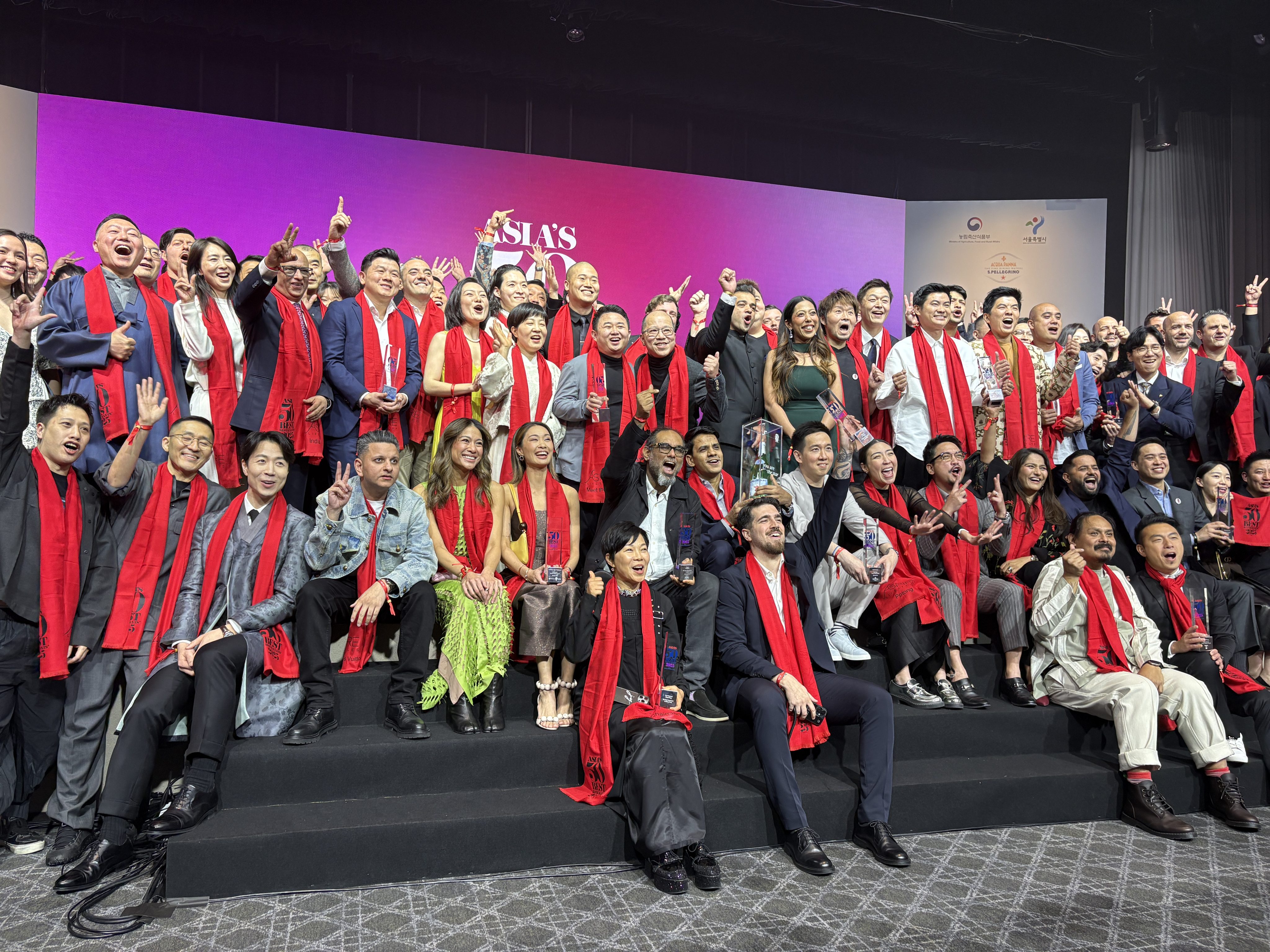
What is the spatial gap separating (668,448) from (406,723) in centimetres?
151

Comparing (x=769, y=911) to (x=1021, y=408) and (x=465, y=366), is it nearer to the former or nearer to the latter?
(x=465, y=366)

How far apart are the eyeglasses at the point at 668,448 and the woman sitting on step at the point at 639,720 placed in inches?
21.9

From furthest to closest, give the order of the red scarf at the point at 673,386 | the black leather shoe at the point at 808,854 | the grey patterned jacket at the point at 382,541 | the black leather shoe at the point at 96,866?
the red scarf at the point at 673,386 < the grey patterned jacket at the point at 382,541 < the black leather shoe at the point at 808,854 < the black leather shoe at the point at 96,866

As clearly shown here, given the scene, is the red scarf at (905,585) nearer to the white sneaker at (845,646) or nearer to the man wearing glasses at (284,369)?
the white sneaker at (845,646)

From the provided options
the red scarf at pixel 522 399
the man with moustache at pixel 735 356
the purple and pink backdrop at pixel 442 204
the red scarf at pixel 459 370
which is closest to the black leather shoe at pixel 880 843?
the man with moustache at pixel 735 356

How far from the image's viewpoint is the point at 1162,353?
17.1 feet

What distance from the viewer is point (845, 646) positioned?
387cm

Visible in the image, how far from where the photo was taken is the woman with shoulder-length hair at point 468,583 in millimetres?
3342

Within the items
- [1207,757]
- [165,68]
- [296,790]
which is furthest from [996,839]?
[165,68]

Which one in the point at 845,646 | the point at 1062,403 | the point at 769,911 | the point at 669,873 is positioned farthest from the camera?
the point at 1062,403

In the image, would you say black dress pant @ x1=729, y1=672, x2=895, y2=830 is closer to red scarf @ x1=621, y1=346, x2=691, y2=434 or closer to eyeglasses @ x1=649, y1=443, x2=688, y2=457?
eyeglasses @ x1=649, y1=443, x2=688, y2=457

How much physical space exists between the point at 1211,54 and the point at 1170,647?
6908mm

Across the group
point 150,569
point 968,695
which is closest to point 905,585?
point 968,695

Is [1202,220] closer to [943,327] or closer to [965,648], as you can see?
[943,327]
